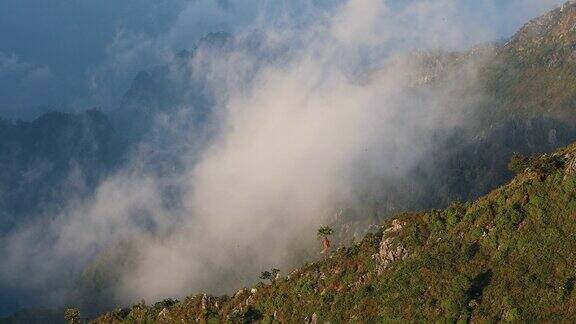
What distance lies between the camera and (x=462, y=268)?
157 m

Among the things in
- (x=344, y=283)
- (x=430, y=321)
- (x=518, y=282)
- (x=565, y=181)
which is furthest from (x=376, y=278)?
(x=565, y=181)

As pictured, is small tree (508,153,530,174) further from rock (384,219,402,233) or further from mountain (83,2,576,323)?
rock (384,219,402,233)

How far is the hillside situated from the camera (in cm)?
14300

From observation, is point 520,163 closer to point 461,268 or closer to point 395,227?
point 395,227

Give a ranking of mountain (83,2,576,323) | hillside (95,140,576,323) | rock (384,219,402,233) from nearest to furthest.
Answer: hillside (95,140,576,323), mountain (83,2,576,323), rock (384,219,402,233)

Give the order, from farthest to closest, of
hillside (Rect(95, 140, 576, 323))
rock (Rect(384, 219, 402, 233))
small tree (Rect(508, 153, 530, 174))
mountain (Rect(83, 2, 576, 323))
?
rock (Rect(384, 219, 402, 233))
small tree (Rect(508, 153, 530, 174))
mountain (Rect(83, 2, 576, 323))
hillside (Rect(95, 140, 576, 323))

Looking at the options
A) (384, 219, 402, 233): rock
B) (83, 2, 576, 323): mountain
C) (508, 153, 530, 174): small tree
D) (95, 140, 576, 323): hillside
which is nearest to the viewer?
(95, 140, 576, 323): hillside

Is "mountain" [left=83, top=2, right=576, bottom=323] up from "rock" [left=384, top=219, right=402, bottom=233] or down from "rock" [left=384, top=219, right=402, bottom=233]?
down

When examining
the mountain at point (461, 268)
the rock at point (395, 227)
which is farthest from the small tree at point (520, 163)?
the rock at point (395, 227)

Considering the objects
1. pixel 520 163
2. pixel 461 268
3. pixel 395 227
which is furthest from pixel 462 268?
pixel 520 163

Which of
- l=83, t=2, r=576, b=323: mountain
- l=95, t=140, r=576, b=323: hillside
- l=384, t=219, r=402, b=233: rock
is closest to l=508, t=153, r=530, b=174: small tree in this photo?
l=83, t=2, r=576, b=323: mountain

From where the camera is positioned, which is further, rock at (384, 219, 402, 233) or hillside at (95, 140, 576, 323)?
rock at (384, 219, 402, 233)

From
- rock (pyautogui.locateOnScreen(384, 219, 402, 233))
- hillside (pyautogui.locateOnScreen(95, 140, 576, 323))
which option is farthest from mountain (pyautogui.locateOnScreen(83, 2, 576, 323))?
rock (pyautogui.locateOnScreen(384, 219, 402, 233))

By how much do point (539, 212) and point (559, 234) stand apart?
7896mm
